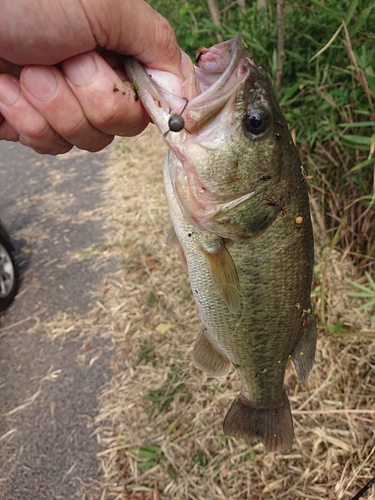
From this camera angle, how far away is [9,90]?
48.4 inches

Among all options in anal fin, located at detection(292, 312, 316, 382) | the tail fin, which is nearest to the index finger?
anal fin, located at detection(292, 312, 316, 382)

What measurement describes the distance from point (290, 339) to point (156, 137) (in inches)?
233

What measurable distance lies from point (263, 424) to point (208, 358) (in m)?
0.34

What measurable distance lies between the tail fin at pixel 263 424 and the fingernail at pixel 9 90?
4.59 feet

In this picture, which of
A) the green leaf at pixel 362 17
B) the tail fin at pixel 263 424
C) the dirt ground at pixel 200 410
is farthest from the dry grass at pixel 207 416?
the green leaf at pixel 362 17

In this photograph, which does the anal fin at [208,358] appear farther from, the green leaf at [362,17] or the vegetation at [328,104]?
the green leaf at [362,17]

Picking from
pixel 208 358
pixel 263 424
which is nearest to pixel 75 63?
pixel 208 358

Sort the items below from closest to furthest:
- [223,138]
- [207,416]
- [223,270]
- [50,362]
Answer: [223,138], [223,270], [207,416], [50,362]

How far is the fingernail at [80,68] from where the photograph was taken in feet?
3.85

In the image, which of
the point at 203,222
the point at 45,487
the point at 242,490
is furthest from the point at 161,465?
the point at 203,222

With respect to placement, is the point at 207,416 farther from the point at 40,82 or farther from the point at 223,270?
the point at 40,82

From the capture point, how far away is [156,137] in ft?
22.6

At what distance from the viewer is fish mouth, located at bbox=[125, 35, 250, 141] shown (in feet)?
3.76

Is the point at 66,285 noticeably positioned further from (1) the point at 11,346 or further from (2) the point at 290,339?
(2) the point at 290,339
